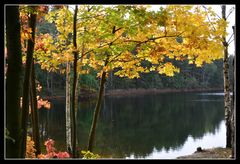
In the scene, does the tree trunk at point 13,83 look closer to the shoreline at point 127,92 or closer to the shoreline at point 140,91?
the shoreline at point 127,92

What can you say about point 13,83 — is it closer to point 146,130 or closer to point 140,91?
point 146,130

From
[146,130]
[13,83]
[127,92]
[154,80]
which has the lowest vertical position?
[146,130]

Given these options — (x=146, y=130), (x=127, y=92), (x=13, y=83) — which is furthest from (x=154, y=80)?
(x=13, y=83)

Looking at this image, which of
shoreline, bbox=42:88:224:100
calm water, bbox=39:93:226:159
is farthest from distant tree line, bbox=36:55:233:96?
calm water, bbox=39:93:226:159

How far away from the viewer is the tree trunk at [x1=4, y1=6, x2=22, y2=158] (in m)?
3.53

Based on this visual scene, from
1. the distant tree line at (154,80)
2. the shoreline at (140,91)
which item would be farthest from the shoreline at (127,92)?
the distant tree line at (154,80)

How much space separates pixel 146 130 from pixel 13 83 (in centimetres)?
2631

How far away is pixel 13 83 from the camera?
3584 mm

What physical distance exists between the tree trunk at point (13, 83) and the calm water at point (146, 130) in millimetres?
16244

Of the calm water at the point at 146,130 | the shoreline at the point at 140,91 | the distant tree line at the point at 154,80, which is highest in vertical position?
the distant tree line at the point at 154,80

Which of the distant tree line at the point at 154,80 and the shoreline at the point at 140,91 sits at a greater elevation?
the distant tree line at the point at 154,80

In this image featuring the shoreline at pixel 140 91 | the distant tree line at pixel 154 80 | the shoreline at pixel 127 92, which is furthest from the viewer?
the shoreline at pixel 140 91

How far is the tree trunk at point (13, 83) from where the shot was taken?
3.53 m

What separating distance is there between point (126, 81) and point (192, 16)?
213 ft
